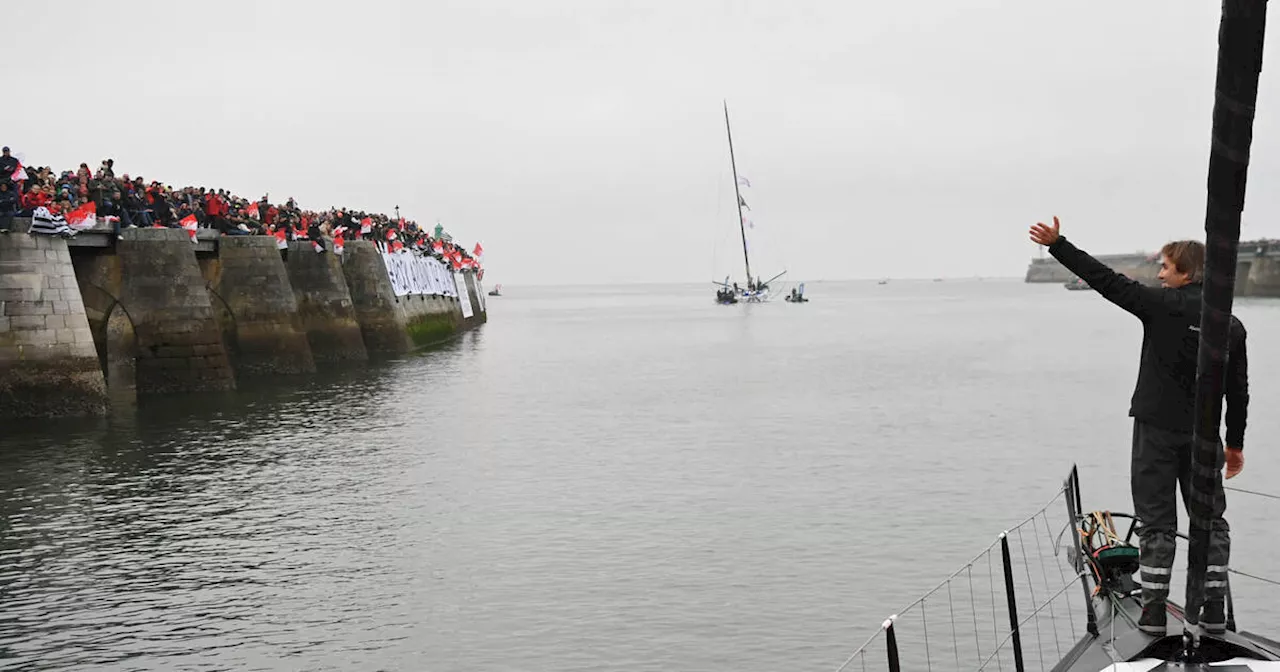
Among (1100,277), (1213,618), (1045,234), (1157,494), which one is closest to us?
(1213,618)

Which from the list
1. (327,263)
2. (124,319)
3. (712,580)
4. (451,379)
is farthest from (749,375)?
(712,580)

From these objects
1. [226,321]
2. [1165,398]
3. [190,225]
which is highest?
[190,225]

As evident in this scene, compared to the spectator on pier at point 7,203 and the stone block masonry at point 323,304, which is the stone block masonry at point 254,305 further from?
the spectator on pier at point 7,203

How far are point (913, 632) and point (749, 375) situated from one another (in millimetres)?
46341

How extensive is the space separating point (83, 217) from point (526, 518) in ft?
68.4

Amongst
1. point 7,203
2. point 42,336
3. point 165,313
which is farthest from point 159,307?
point 7,203

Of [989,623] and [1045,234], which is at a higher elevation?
[1045,234]

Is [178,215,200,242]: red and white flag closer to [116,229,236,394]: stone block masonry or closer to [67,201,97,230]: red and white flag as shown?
[116,229,236,394]: stone block masonry

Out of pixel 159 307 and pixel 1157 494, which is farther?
pixel 159 307

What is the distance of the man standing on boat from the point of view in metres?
9.25

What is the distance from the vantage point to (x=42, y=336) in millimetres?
34281

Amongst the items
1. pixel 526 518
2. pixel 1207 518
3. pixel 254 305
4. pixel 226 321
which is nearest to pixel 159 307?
pixel 254 305

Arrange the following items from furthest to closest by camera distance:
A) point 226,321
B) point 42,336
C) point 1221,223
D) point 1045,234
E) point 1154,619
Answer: point 226,321 < point 42,336 < point 1154,619 < point 1045,234 < point 1221,223

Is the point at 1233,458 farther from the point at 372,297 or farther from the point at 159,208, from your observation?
the point at 372,297
